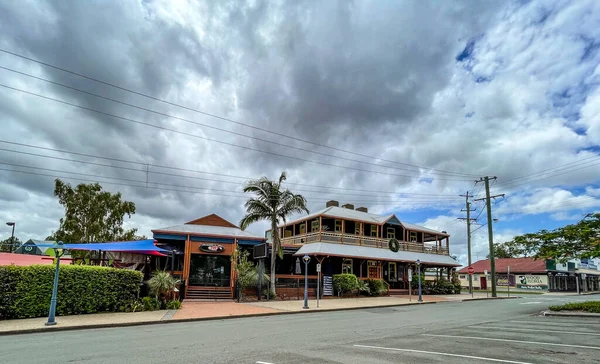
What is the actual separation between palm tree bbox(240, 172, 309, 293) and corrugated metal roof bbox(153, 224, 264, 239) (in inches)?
68.0

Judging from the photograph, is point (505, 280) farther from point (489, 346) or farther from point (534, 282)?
point (489, 346)

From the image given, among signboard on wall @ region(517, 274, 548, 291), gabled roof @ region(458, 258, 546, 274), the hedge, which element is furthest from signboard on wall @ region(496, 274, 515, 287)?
the hedge

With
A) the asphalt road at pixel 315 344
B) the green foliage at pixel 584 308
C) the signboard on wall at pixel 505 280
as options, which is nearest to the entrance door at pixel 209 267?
the asphalt road at pixel 315 344

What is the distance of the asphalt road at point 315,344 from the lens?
7805mm

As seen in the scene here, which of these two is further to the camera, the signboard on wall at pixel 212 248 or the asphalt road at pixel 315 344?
the signboard on wall at pixel 212 248

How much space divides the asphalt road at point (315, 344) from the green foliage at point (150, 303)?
4.71 m

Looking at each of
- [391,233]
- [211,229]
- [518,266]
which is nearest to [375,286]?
[391,233]

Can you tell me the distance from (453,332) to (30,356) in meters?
11.1

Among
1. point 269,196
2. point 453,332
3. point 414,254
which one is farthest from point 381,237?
point 453,332

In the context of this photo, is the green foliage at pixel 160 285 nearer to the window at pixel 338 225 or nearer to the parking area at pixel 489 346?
the parking area at pixel 489 346

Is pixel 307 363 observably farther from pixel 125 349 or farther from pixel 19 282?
pixel 19 282

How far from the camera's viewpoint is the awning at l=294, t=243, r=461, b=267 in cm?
2889

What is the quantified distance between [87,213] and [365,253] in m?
25.1

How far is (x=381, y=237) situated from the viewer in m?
35.2
